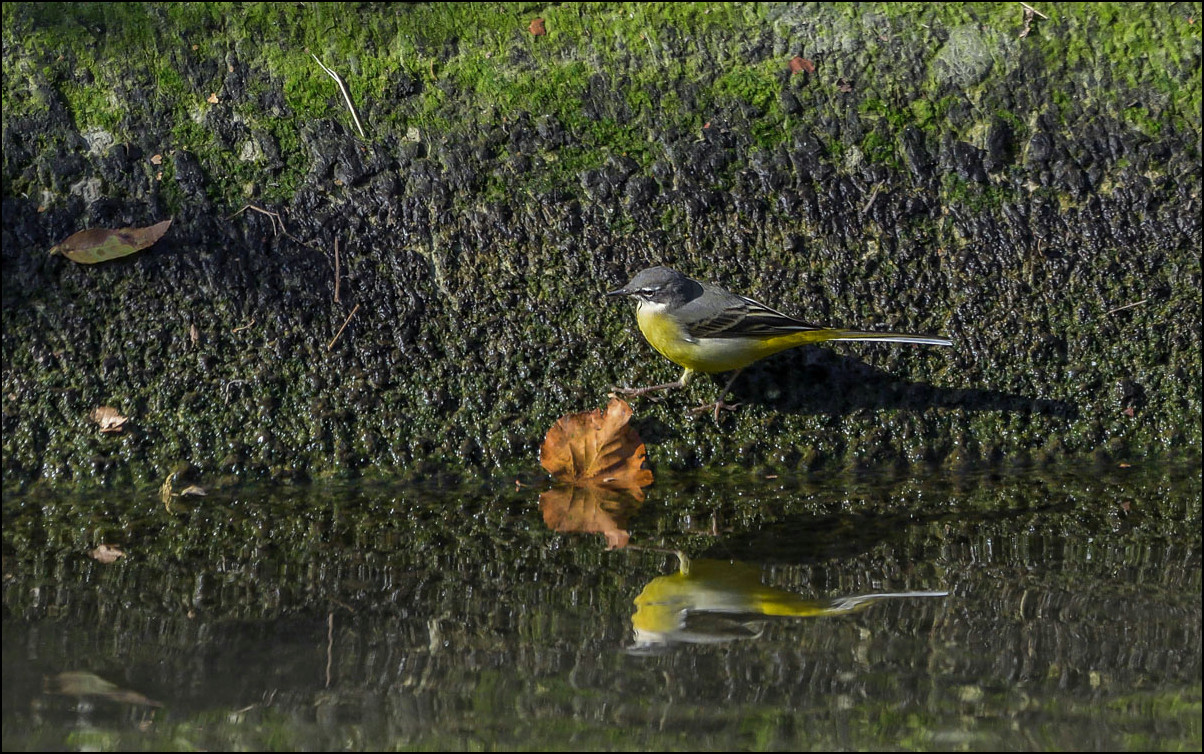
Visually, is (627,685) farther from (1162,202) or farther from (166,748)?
(1162,202)

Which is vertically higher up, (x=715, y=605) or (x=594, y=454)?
(x=594, y=454)

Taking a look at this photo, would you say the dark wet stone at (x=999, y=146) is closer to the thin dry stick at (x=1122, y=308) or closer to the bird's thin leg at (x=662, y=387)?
the thin dry stick at (x=1122, y=308)

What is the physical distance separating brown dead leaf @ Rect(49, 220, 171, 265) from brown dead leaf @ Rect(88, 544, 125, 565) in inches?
64.4

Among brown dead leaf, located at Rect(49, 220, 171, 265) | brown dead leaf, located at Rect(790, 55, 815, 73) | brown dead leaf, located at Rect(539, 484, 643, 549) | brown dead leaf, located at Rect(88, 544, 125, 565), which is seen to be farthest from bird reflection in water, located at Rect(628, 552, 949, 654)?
brown dead leaf, located at Rect(790, 55, 815, 73)

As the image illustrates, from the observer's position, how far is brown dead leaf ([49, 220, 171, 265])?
5.39 m

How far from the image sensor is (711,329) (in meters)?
5.12

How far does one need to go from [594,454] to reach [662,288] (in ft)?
2.67

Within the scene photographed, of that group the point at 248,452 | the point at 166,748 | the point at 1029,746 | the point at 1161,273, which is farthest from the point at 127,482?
the point at 1161,273

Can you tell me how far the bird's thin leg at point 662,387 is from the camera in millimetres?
5363

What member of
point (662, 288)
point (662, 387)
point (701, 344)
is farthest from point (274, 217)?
point (701, 344)

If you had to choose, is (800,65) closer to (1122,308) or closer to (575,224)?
(575,224)

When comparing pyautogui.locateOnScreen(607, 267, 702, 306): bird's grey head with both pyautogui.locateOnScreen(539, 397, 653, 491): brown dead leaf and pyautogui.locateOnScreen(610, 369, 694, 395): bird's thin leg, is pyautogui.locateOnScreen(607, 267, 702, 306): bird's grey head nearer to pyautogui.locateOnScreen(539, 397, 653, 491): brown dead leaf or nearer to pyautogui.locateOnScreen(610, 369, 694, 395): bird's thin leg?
pyautogui.locateOnScreen(610, 369, 694, 395): bird's thin leg

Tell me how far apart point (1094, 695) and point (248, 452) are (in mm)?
3435

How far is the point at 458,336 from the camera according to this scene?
5434 millimetres
